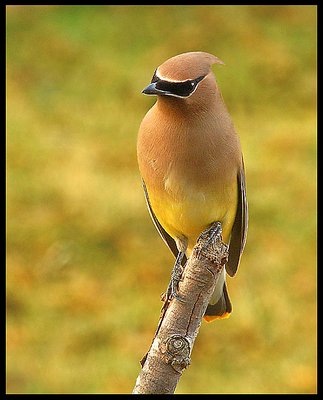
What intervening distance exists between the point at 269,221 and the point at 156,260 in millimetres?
1236

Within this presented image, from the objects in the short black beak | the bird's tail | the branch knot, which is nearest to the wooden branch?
the branch knot

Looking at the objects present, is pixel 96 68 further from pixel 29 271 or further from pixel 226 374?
pixel 226 374

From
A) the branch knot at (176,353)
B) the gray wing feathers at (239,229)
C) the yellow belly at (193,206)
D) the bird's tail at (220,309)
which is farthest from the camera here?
the bird's tail at (220,309)

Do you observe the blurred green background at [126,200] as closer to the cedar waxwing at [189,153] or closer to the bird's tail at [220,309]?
the bird's tail at [220,309]

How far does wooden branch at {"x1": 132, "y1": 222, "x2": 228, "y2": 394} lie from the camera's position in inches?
124

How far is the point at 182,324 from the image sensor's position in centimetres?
324

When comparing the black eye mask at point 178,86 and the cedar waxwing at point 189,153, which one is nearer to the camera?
the black eye mask at point 178,86

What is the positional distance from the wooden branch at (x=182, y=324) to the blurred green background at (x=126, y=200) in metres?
3.34

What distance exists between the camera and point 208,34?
36.6 ft

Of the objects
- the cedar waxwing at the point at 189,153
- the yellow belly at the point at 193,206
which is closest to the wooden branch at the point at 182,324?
the cedar waxwing at the point at 189,153

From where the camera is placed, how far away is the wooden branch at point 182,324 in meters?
3.16

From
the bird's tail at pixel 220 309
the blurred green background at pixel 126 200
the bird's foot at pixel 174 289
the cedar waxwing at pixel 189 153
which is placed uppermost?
the blurred green background at pixel 126 200

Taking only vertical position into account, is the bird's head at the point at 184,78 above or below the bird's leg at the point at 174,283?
above

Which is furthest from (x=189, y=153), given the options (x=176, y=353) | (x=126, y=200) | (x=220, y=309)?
(x=126, y=200)
